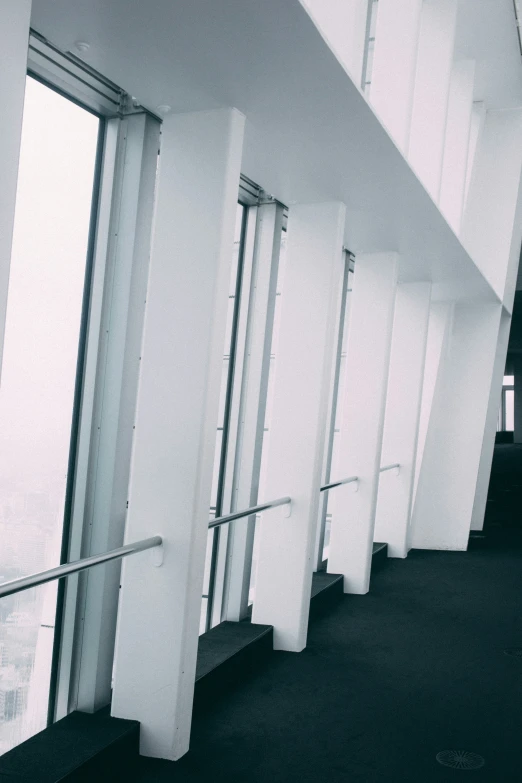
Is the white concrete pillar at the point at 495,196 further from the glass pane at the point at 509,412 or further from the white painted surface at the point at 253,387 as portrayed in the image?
the glass pane at the point at 509,412

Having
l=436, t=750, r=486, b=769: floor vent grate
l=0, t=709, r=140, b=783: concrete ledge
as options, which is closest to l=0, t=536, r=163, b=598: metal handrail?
l=0, t=709, r=140, b=783: concrete ledge

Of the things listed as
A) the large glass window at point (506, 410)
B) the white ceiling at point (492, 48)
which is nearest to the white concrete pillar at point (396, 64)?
the white ceiling at point (492, 48)

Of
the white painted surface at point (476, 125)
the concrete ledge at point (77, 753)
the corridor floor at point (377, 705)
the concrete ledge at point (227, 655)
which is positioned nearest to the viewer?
the concrete ledge at point (77, 753)

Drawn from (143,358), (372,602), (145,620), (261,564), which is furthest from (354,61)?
(372,602)

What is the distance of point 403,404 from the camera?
31.1 ft

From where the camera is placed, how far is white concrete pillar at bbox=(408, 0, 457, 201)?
6.86 meters

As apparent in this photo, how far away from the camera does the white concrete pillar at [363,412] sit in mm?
7562

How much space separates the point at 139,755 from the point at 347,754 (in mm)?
1065

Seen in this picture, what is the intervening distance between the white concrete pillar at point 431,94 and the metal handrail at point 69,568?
427cm

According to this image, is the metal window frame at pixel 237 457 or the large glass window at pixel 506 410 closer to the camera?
the metal window frame at pixel 237 457

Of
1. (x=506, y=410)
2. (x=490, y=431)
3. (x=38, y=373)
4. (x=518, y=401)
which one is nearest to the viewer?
(x=38, y=373)

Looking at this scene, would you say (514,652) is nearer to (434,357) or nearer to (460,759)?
(460,759)

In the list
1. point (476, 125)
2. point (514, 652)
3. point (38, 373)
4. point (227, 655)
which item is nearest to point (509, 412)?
point (476, 125)

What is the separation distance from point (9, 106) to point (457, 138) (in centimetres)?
695
